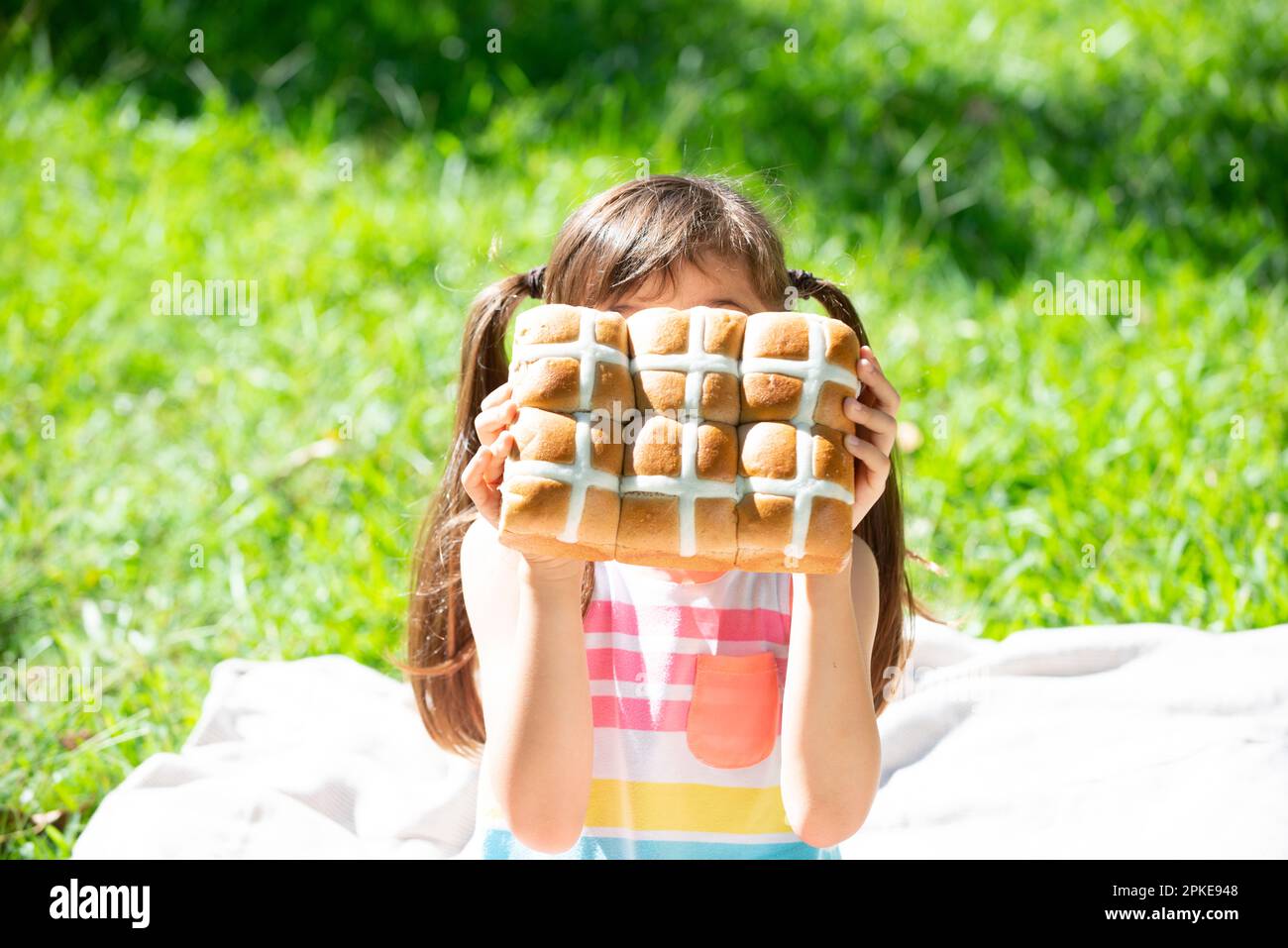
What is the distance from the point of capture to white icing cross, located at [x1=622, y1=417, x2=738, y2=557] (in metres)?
1.89

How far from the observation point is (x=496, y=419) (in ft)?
6.39

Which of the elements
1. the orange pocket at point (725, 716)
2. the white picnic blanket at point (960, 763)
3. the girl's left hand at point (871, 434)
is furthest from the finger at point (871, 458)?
the white picnic blanket at point (960, 763)

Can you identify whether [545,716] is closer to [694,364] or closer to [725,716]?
[725,716]

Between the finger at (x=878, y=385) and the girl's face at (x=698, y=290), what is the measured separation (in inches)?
9.0

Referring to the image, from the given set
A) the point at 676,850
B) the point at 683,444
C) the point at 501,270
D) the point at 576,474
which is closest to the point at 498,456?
the point at 576,474

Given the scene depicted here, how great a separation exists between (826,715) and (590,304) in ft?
2.30

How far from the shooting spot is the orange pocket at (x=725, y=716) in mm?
2162

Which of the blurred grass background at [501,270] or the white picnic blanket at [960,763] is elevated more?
the blurred grass background at [501,270]

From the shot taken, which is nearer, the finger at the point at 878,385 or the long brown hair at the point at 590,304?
the finger at the point at 878,385

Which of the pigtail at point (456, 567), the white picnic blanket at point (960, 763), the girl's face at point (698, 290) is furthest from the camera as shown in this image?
the white picnic blanket at point (960, 763)

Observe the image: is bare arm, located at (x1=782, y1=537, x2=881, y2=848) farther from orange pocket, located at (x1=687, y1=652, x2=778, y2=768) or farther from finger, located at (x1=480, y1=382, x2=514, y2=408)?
finger, located at (x1=480, y1=382, x2=514, y2=408)

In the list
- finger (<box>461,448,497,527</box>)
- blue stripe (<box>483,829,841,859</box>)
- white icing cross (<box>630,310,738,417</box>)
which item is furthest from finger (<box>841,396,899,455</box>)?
blue stripe (<box>483,829,841,859</box>)

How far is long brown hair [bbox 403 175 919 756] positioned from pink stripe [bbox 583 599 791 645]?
4cm

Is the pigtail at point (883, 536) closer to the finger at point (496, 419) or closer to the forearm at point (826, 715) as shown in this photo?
the forearm at point (826, 715)
